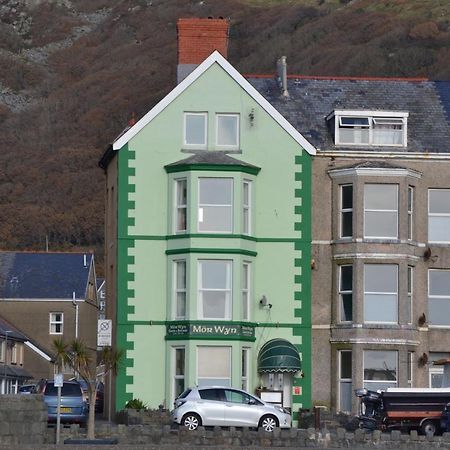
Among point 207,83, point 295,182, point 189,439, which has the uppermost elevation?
point 207,83

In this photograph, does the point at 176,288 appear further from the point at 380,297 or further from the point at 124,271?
the point at 380,297

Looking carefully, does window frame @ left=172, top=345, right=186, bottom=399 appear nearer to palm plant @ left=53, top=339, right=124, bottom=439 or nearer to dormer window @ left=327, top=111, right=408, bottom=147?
palm plant @ left=53, top=339, right=124, bottom=439

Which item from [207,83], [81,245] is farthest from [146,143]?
[81,245]

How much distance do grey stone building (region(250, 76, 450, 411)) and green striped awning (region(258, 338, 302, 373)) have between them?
1288 millimetres

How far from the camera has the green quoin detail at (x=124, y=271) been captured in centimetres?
5034

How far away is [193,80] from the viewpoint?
5166 cm

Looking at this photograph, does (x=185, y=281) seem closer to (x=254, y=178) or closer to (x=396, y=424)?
(x=254, y=178)

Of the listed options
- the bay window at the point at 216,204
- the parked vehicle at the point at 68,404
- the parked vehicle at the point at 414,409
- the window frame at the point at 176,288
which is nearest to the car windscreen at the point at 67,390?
the parked vehicle at the point at 68,404

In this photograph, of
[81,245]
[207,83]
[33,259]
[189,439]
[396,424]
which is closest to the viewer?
[189,439]

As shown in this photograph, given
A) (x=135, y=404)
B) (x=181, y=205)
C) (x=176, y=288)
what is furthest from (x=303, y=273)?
(x=135, y=404)

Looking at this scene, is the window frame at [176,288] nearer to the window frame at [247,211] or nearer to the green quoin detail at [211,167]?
the window frame at [247,211]

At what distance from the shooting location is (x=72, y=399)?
4856 cm

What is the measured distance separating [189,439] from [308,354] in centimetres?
1113

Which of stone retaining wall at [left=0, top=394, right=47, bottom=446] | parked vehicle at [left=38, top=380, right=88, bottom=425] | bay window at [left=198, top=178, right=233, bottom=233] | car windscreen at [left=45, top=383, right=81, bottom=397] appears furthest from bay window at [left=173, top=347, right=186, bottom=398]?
stone retaining wall at [left=0, top=394, right=47, bottom=446]
